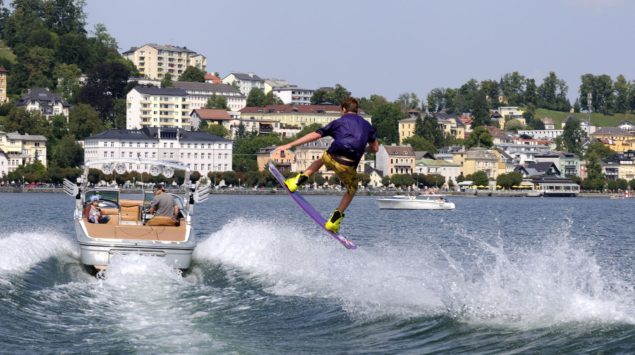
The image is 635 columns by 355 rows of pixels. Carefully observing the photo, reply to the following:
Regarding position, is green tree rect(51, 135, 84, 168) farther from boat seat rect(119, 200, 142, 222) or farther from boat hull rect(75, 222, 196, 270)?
boat hull rect(75, 222, 196, 270)

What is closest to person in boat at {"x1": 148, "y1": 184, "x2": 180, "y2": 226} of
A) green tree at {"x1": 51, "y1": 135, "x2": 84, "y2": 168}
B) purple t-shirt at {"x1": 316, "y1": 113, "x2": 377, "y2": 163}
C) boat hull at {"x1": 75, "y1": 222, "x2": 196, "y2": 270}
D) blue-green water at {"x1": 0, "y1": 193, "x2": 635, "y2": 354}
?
blue-green water at {"x1": 0, "y1": 193, "x2": 635, "y2": 354}

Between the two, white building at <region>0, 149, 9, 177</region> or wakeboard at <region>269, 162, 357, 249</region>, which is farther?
white building at <region>0, 149, 9, 177</region>

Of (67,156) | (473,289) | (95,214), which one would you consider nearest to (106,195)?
(95,214)

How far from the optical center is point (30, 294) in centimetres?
2248

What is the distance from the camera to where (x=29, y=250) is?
96.2ft

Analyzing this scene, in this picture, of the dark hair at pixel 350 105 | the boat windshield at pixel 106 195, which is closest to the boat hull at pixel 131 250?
the boat windshield at pixel 106 195

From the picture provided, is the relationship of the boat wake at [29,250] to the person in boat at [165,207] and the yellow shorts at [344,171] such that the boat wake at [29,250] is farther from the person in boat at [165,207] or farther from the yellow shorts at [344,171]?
the yellow shorts at [344,171]

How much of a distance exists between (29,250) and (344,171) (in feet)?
40.0

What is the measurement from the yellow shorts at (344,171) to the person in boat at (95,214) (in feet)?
35.7

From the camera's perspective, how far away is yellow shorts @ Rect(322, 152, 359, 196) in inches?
766

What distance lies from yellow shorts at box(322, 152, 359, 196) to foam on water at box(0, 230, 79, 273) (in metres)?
8.80

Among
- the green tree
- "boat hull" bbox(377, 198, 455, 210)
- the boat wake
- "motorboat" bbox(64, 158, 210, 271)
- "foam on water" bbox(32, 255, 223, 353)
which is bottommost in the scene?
"boat hull" bbox(377, 198, 455, 210)

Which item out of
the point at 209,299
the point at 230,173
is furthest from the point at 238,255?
the point at 230,173

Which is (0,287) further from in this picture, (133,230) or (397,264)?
(397,264)
